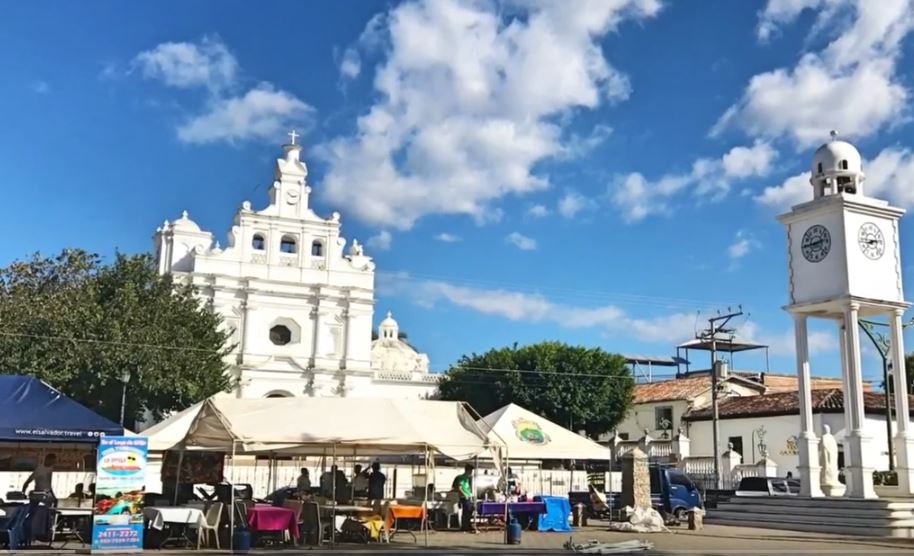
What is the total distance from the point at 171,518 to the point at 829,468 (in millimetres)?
16362

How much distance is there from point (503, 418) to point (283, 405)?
22.4ft

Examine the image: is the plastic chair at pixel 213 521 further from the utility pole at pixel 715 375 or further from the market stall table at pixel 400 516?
the utility pole at pixel 715 375

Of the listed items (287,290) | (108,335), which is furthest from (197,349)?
(287,290)

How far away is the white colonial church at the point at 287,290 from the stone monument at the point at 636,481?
2837cm

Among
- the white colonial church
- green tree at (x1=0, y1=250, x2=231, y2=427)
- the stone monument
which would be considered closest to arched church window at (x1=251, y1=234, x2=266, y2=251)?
the white colonial church

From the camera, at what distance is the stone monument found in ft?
74.0

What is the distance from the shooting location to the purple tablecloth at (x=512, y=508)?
20.0m

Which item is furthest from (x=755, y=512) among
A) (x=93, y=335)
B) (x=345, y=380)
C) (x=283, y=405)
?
(x=345, y=380)

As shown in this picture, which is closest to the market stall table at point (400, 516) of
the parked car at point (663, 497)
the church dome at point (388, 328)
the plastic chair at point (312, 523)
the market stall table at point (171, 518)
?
the plastic chair at point (312, 523)

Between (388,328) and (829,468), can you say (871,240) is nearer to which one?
(829,468)

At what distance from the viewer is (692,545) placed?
1731 cm

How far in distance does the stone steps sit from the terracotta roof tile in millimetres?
12919

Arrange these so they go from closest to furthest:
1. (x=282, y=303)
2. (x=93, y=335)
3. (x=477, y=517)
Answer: (x=477, y=517), (x=93, y=335), (x=282, y=303)

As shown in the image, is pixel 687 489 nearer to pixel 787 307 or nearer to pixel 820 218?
pixel 787 307
